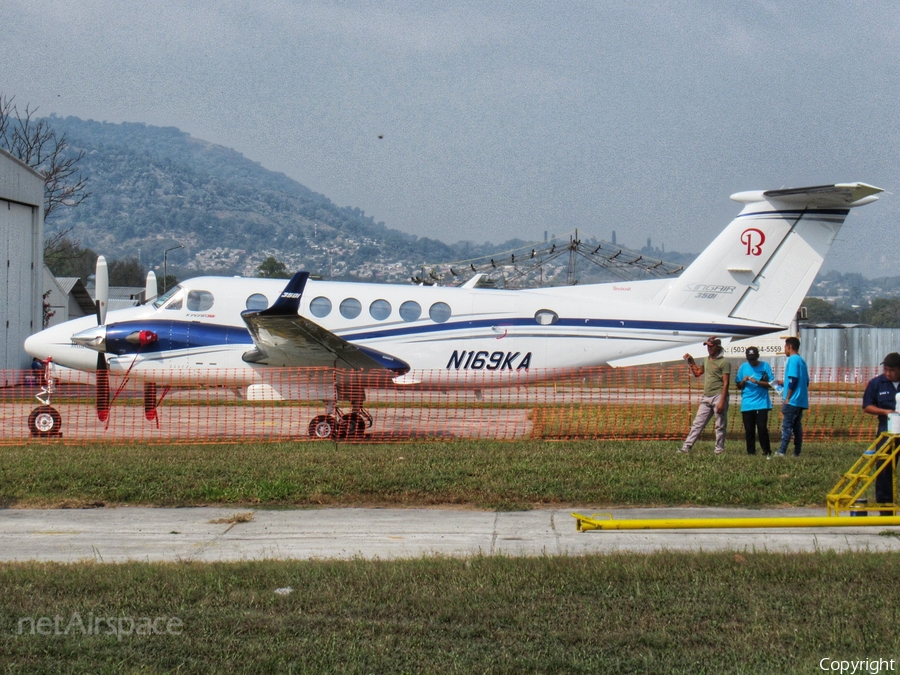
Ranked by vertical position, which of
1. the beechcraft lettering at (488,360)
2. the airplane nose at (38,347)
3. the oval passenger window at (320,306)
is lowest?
the beechcraft lettering at (488,360)

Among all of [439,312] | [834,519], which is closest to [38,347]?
[439,312]

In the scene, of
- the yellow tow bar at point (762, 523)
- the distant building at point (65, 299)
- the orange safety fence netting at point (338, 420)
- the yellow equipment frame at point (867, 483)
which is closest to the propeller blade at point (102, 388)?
the orange safety fence netting at point (338, 420)

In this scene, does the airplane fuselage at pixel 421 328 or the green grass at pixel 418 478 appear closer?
the green grass at pixel 418 478

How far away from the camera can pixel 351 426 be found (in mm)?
15156

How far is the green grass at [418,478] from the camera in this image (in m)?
9.95

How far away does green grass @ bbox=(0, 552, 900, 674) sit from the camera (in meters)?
4.83

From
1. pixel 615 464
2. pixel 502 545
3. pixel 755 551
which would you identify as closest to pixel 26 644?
pixel 502 545

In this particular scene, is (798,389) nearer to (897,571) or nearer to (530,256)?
(897,571)

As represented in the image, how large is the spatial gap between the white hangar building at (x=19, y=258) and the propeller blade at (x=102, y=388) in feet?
40.4

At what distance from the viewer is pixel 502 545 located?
26.3 ft

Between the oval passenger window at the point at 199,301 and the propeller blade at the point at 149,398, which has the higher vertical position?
the oval passenger window at the point at 199,301

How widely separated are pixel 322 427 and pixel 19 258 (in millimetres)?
18189
